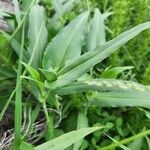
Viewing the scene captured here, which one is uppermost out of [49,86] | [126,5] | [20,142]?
[126,5]

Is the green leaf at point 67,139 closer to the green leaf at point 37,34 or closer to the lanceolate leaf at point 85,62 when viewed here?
the lanceolate leaf at point 85,62

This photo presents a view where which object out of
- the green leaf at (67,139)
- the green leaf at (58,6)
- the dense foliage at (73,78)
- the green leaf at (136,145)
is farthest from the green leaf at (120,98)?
the green leaf at (58,6)

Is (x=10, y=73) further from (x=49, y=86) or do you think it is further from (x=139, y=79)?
(x=139, y=79)

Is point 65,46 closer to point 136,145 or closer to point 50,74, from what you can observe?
point 50,74

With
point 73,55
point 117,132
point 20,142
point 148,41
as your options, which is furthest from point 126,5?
point 20,142

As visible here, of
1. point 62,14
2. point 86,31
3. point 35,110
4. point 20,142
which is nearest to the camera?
point 20,142

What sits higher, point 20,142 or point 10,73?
point 10,73

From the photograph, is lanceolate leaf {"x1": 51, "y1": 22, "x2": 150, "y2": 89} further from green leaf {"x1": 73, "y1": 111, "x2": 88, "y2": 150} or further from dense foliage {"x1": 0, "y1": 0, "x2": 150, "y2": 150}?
green leaf {"x1": 73, "y1": 111, "x2": 88, "y2": 150}

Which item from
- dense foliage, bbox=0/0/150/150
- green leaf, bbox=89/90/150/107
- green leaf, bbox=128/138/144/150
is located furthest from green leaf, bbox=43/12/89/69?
green leaf, bbox=128/138/144/150
